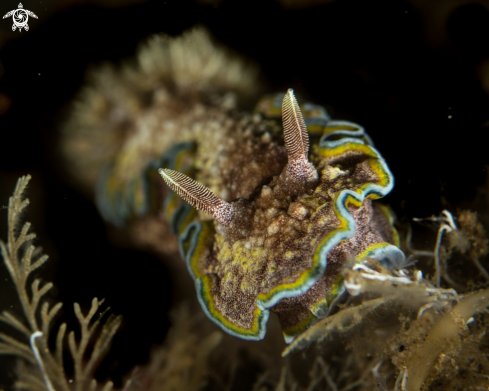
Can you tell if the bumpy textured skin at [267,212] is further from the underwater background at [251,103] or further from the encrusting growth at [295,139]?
the underwater background at [251,103]

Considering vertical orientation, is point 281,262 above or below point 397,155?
below

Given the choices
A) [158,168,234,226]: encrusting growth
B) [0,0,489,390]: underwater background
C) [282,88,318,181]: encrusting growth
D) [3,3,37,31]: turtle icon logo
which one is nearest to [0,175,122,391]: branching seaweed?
[0,0,489,390]: underwater background

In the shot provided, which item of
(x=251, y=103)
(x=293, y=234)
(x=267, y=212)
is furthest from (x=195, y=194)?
(x=251, y=103)

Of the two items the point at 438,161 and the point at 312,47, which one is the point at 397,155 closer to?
the point at 438,161

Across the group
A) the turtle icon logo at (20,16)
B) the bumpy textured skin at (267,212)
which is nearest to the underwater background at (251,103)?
the turtle icon logo at (20,16)

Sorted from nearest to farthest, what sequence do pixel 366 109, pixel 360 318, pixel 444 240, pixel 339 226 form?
pixel 339 226, pixel 360 318, pixel 444 240, pixel 366 109

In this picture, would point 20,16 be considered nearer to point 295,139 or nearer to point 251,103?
point 251,103

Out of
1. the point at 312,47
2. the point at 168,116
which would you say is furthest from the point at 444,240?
the point at 168,116
